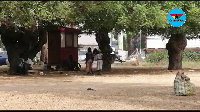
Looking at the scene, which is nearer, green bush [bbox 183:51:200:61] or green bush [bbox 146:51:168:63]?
green bush [bbox 146:51:168:63]

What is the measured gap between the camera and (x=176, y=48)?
28.1 metres

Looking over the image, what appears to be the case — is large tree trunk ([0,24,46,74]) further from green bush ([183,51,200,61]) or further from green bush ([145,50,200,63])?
green bush ([183,51,200,61])

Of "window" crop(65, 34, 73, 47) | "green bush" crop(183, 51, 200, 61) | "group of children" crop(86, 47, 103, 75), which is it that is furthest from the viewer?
"green bush" crop(183, 51, 200, 61)

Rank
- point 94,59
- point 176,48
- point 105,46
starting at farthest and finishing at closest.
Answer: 1. point 176,48
2. point 105,46
3. point 94,59

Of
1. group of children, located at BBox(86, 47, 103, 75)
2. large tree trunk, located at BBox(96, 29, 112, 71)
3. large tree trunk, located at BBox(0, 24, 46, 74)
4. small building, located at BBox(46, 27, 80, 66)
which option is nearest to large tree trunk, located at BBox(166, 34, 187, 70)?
large tree trunk, located at BBox(96, 29, 112, 71)

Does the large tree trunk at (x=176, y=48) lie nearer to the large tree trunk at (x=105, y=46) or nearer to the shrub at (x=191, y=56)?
the large tree trunk at (x=105, y=46)

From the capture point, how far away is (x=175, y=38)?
28109 mm

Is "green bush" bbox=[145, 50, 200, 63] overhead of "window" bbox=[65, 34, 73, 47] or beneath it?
beneath

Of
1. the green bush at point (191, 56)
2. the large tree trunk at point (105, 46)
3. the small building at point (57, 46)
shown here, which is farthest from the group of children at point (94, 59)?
the green bush at point (191, 56)

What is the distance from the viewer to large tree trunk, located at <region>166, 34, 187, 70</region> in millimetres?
27972

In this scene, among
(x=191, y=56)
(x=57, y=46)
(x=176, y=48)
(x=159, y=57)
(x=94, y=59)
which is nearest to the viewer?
(x=94, y=59)

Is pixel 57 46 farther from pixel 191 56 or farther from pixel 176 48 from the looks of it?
pixel 191 56

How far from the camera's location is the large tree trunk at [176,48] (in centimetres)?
2797

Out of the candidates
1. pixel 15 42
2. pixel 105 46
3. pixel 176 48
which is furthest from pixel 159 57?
pixel 15 42
